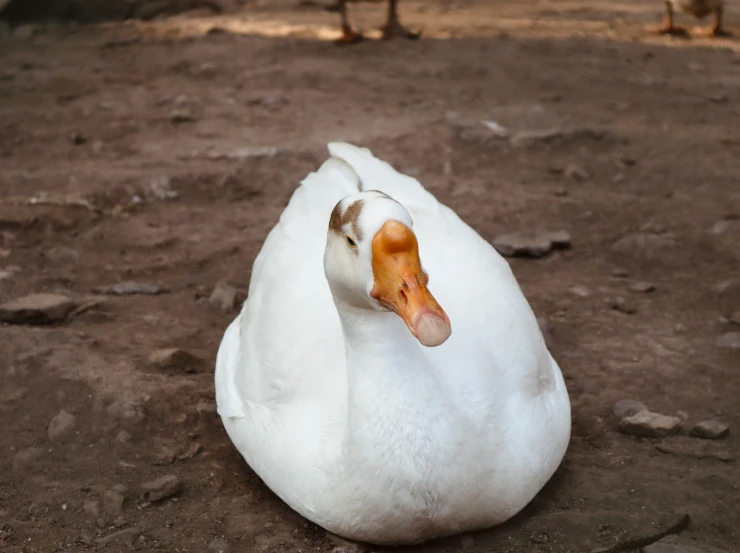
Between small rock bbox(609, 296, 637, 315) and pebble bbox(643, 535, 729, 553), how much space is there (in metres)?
1.82

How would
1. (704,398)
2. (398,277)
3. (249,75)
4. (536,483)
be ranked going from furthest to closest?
(249,75) < (704,398) < (536,483) < (398,277)

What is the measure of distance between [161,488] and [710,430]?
6.63 feet

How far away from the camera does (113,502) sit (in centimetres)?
346

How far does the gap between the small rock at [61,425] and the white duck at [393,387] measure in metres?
0.60

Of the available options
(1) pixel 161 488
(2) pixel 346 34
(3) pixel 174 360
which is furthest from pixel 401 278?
(2) pixel 346 34

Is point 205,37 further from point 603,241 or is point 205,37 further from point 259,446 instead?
point 259,446

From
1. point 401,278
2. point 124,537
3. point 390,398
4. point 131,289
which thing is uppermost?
point 401,278

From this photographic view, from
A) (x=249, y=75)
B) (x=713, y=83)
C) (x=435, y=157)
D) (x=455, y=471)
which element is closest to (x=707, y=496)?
(x=455, y=471)

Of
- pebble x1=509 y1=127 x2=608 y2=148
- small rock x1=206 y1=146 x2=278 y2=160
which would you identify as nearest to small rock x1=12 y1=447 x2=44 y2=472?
small rock x1=206 y1=146 x2=278 y2=160

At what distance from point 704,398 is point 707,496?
0.73 m

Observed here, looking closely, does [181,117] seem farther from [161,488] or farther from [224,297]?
[161,488]

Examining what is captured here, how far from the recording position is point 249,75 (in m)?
8.84

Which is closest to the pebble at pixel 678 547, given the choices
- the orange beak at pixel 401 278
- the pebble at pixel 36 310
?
the orange beak at pixel 401 278

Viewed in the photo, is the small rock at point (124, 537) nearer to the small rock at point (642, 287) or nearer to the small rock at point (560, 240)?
the small rock at point (642, 287)
